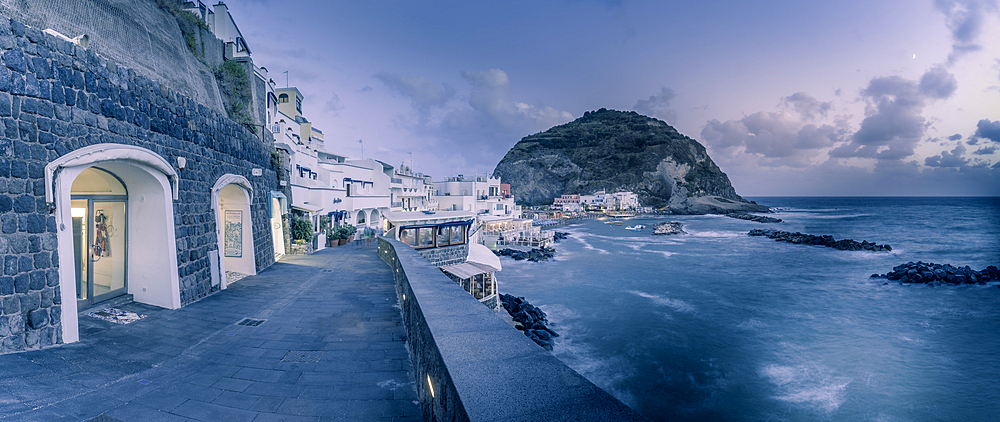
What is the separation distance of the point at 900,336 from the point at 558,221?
56.5m

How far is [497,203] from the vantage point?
51969 millimetres

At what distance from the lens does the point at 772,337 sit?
1692 cm

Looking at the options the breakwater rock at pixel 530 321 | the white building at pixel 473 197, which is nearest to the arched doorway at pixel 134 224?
the breakwater rock at pixel 530 321

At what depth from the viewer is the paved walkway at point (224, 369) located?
3.11 metres

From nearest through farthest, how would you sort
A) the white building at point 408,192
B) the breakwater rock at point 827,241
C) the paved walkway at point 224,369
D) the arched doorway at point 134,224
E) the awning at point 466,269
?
the paved walkway at point 224,369, the arched doorway at point 134,224, the awning at point 466,269, the white building at point 408,192, the breakwater rock at point 827,241

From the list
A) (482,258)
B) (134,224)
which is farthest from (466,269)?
(134,224)

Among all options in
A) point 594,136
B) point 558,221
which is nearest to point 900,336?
point 558,221

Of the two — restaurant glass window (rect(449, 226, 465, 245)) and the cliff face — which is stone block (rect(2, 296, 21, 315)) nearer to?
restaurant glass window (rect(449, 226, 465, 245))

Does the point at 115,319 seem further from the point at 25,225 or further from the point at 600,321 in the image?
the point at 600,321

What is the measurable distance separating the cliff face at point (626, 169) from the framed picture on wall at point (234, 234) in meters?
109

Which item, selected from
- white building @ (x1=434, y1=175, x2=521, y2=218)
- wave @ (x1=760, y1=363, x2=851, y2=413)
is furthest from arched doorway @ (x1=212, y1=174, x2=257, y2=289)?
white building @ (x1=434, y1=175, x2=521, y2=218)

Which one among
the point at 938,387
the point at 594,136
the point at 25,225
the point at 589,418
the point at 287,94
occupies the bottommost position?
the point at 938,387

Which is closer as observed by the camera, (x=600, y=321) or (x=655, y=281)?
(x=600, y=321)

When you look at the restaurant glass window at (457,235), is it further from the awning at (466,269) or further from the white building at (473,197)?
the white building at (473,197)
